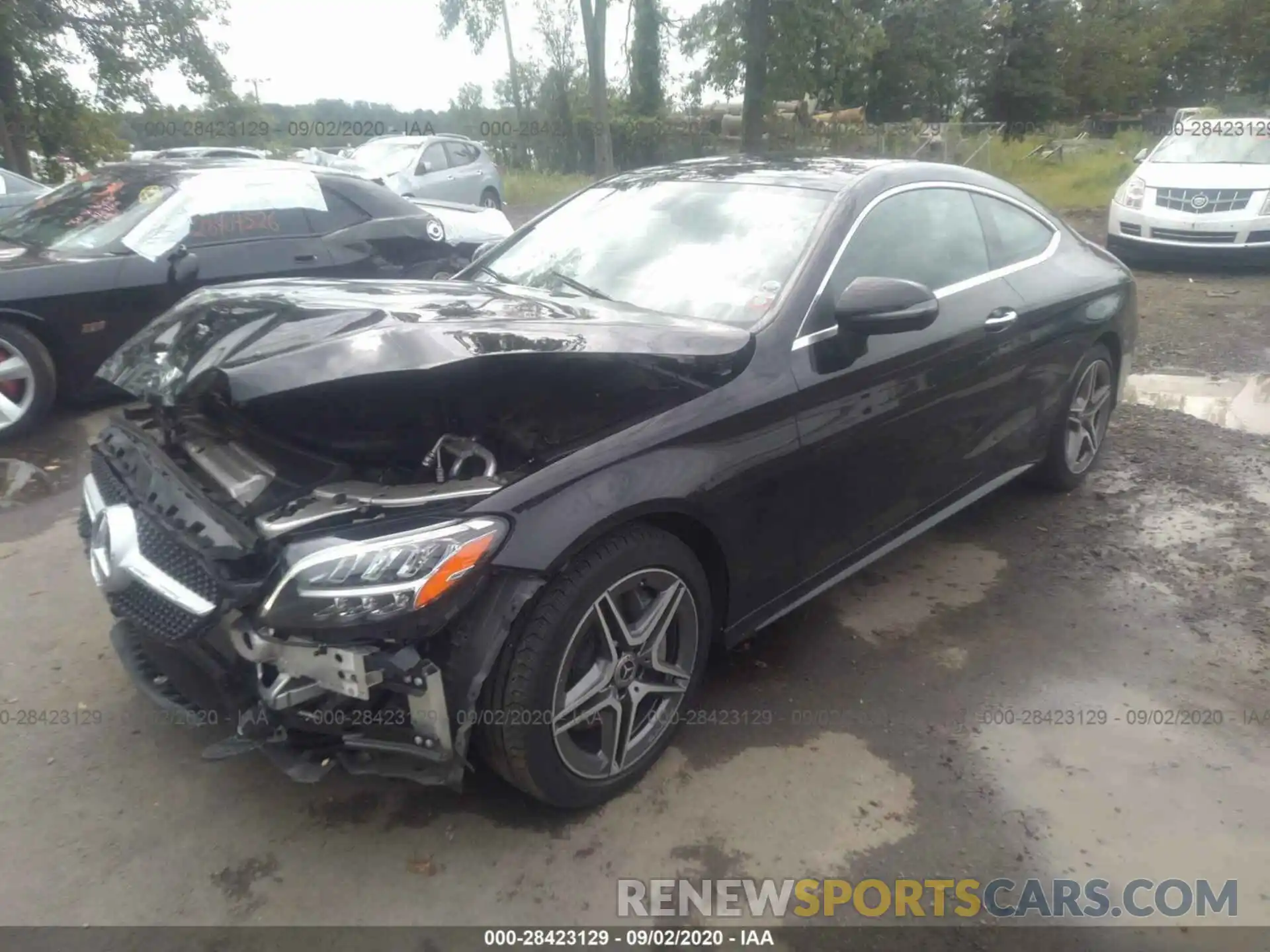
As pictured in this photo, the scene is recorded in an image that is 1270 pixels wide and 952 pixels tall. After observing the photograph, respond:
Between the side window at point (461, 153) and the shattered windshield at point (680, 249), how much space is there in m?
12.7

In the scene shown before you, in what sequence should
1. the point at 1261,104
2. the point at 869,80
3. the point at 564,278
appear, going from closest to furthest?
the point at 564,278 → the point at 1261,104 → the point at 869,80

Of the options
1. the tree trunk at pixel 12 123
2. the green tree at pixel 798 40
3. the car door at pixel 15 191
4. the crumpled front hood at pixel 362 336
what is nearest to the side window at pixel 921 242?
the crumpled front hood at pixel 362 336

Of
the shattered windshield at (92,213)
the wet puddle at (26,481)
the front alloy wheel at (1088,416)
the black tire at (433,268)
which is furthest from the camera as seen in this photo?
the black tire at (433,268)

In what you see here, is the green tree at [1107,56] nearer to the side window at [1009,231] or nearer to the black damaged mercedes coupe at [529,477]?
the side window at [1009,231]

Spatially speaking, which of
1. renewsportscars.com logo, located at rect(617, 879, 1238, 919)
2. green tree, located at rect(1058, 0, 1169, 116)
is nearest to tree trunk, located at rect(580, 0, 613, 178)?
renewsportscars.com logo, located at rect(617, 879, 1238, 919)

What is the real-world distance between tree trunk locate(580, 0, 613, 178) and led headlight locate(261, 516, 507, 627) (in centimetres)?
1818

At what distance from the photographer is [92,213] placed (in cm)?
572

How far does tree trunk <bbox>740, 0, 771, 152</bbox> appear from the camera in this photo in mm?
17406

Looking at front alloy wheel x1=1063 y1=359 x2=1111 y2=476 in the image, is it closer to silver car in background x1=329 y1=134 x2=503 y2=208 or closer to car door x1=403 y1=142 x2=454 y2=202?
silver car in background x1=329 y1=134 x2=503 y2=208

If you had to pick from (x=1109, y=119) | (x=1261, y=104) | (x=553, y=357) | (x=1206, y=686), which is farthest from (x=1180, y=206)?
(x=1109, y=119)

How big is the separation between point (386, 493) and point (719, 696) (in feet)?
4.69

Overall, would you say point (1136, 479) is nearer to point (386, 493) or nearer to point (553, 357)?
point (553, 357)

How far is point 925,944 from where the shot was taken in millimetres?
2178

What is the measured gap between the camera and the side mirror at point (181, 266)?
216 inches
